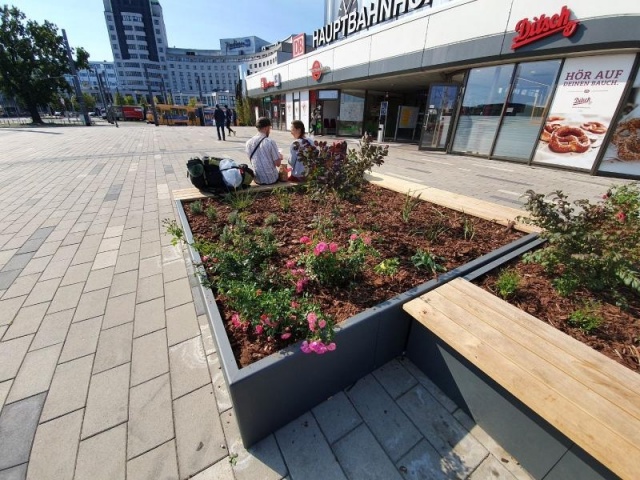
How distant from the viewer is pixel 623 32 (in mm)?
6609

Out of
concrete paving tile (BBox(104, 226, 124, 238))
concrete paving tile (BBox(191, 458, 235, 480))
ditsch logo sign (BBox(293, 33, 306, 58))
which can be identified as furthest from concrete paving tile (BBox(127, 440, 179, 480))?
ditsch logo sign (BBox(293, 33, 306, 58))

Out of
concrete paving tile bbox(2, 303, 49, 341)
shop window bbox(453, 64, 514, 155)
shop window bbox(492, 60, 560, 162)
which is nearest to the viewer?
concrete paving tile bbox(2, 303, 49, 341)

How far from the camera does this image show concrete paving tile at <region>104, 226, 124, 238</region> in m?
4.11

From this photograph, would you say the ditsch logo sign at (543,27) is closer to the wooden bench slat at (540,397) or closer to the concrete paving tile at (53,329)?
the wooden bench slat at (540,397)

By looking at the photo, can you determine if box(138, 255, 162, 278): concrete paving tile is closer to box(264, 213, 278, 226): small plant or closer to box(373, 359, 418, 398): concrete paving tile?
box(264, 213, 278, 226): small plant

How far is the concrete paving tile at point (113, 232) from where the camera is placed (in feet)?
13.5

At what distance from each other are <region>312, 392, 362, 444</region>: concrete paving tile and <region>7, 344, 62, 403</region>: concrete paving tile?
185cm

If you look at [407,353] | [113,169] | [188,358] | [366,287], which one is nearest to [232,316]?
[188,358]

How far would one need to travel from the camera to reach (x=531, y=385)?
4.66 ft

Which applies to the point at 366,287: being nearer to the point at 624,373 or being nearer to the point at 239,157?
the point at 624,373

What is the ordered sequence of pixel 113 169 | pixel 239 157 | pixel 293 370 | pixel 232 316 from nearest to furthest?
pixel 293 370 → pixel 232 316 → pixel 113 169 → pixel 239 157

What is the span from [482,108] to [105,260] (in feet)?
40.1

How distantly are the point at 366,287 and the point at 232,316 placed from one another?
1038mm

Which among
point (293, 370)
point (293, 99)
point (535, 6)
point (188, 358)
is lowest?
point (188, 358)
